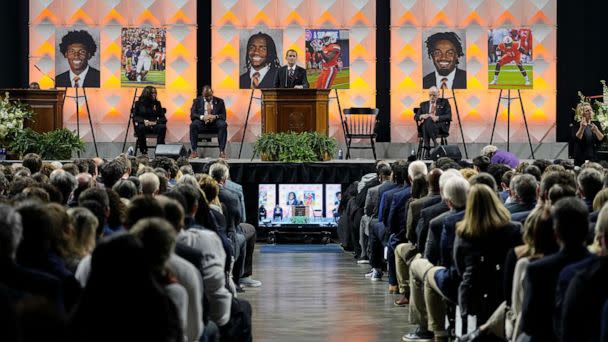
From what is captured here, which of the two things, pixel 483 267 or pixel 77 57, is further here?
pixel 77 57

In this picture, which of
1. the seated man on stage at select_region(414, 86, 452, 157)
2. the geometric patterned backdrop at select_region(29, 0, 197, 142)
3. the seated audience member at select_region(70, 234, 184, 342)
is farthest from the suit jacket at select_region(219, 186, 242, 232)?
the geometric patterned backdrop at select_region(29, 0, 197, 142)

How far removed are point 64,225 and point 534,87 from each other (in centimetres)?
1581

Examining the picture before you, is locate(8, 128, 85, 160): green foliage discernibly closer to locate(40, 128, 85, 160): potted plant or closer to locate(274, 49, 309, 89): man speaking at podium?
locate(40, 128, 85, 160): potted plant

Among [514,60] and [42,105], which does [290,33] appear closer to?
[514,60]

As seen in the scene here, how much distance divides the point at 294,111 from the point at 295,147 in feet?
3.24

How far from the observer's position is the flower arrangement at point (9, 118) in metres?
17.1

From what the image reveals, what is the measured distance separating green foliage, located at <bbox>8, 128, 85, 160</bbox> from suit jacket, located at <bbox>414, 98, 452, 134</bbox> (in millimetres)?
5193

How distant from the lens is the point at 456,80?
66.8 feet

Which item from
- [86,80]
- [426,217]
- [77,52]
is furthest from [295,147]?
[426,217]

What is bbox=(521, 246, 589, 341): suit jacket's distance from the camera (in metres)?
5.32

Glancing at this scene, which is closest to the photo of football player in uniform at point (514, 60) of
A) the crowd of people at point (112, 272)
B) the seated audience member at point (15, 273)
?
the crowd of people at point (112, 272)

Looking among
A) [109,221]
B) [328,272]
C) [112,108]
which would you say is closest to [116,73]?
[112,108]

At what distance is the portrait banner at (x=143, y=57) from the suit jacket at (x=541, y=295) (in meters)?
15.3

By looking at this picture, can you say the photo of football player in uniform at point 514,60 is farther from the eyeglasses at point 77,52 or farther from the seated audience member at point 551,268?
the seated audience member at point 551,268
